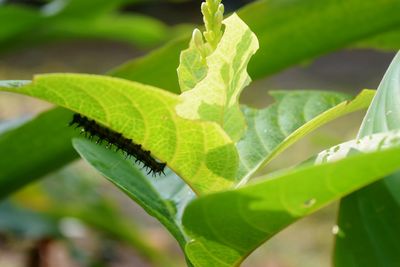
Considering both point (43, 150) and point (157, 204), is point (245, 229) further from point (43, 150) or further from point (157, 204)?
point (43, 150)

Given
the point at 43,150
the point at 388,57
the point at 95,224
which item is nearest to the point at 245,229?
the point at 43,150

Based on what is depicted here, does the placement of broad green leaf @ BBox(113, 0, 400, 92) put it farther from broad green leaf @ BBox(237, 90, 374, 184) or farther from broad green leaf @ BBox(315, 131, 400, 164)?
broad green leaf @ BBox(315, 131, 400, 164)

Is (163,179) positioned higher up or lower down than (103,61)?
higher up

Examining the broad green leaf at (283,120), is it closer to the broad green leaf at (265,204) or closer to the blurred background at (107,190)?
the broad green leaf at (265,204)

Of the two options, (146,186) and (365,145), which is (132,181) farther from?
(365,145)

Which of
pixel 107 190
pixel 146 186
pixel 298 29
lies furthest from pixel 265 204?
pixel 107 190

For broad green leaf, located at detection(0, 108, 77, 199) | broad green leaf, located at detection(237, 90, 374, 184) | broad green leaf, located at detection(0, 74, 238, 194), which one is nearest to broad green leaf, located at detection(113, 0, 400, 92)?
broad green leaf, located at detection(0, 108, 77, 199)

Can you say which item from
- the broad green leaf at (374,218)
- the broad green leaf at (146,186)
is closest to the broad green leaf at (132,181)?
the broad green leaf at (146,186)
